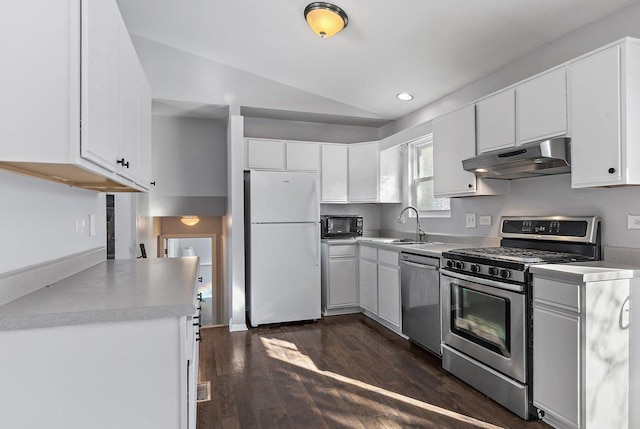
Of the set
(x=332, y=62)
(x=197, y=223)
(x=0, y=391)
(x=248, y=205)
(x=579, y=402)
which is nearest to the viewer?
(x=0, y=391)

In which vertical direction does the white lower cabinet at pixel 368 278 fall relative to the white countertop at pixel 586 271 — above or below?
below

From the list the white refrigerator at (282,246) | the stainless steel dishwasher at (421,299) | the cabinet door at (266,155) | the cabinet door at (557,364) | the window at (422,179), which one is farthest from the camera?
the cabinet door at (266,155)

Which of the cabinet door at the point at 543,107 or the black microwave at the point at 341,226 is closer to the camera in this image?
the cabinet door at the point at 543,107

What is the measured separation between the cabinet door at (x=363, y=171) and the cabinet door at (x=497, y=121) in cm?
185

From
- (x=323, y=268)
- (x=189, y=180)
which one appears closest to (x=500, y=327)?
(x=323, y=268)

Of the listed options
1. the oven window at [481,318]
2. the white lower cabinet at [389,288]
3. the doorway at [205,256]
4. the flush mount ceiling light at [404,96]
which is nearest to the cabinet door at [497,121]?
the oven window at [481,318]

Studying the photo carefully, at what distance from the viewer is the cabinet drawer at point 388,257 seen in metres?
3.69

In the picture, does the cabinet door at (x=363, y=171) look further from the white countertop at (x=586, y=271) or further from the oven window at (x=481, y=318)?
the white countertop at (x=586, y=271)

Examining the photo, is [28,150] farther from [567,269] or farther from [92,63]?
[567,269]

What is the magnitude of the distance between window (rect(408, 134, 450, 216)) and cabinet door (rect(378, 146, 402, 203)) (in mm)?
163

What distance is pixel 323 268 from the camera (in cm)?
452

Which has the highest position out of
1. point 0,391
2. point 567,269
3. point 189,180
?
point 189,180

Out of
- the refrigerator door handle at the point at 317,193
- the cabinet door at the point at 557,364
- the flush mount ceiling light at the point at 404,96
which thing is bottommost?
the cabinet door at the point at 557,364

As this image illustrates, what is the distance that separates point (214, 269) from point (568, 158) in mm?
4742
